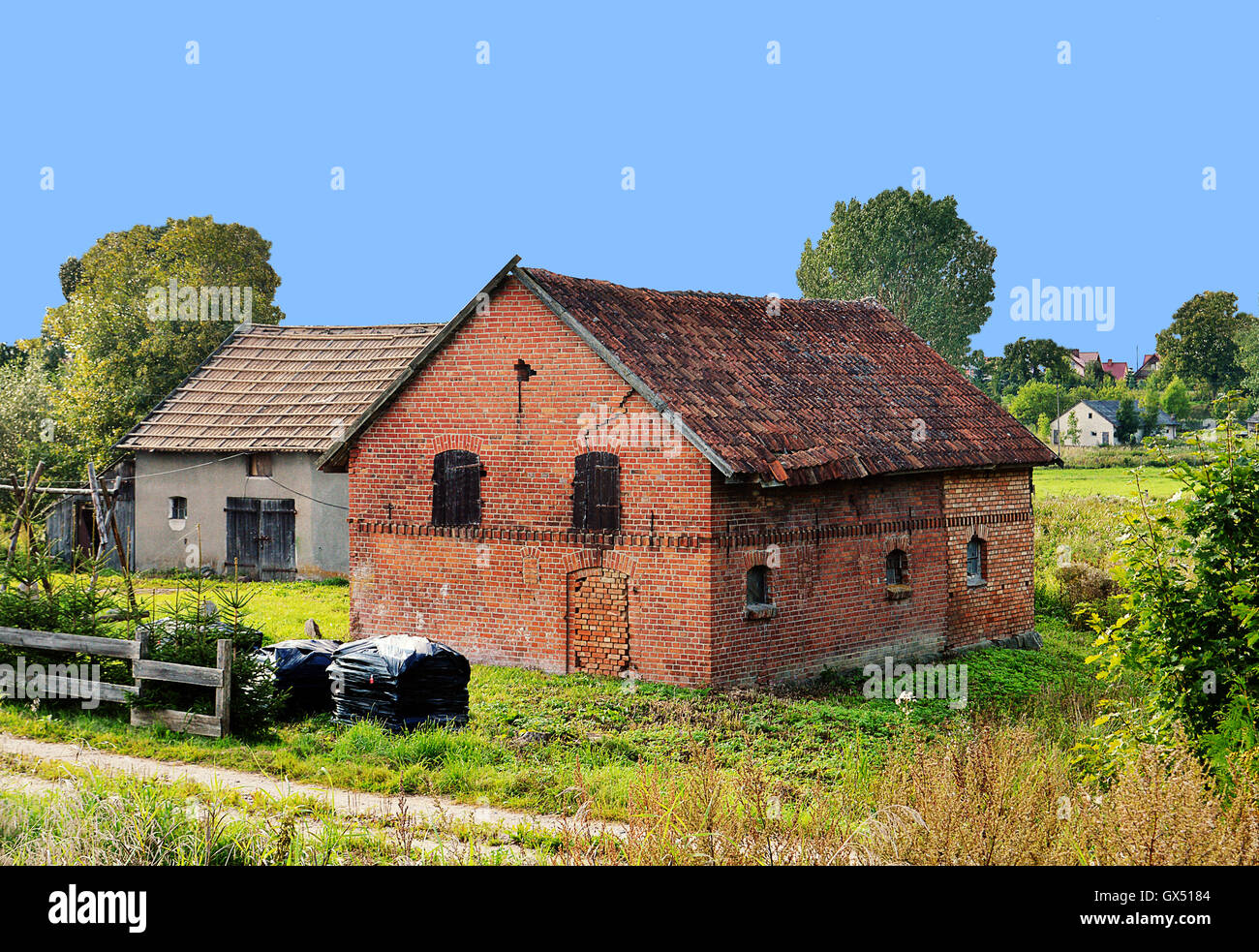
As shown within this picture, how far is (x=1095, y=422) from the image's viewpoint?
87938mm

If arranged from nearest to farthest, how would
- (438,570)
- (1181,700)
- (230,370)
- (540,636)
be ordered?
(1181,700), (540,636), (438,570), (230,370)

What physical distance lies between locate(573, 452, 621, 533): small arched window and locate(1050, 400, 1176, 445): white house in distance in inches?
2794

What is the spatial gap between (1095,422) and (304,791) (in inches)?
3367

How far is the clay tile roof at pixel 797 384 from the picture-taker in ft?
57.6

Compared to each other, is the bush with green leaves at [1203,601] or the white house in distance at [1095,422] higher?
the white house in distance at [1095,422]

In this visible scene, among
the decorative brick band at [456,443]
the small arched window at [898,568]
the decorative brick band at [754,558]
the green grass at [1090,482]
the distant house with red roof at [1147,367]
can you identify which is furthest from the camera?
the distant house with red roof at [1147,367]

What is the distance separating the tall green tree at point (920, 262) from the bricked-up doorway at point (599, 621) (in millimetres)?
51773

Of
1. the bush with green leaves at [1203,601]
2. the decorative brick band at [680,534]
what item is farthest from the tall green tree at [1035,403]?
the bush with green leaves at [1203,601]

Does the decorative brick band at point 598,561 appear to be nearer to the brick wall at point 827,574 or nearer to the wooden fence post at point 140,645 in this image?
the brick wall at point 827,574

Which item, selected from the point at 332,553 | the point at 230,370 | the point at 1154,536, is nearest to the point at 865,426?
the point at 1154,536

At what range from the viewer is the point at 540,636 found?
60.2 ft
